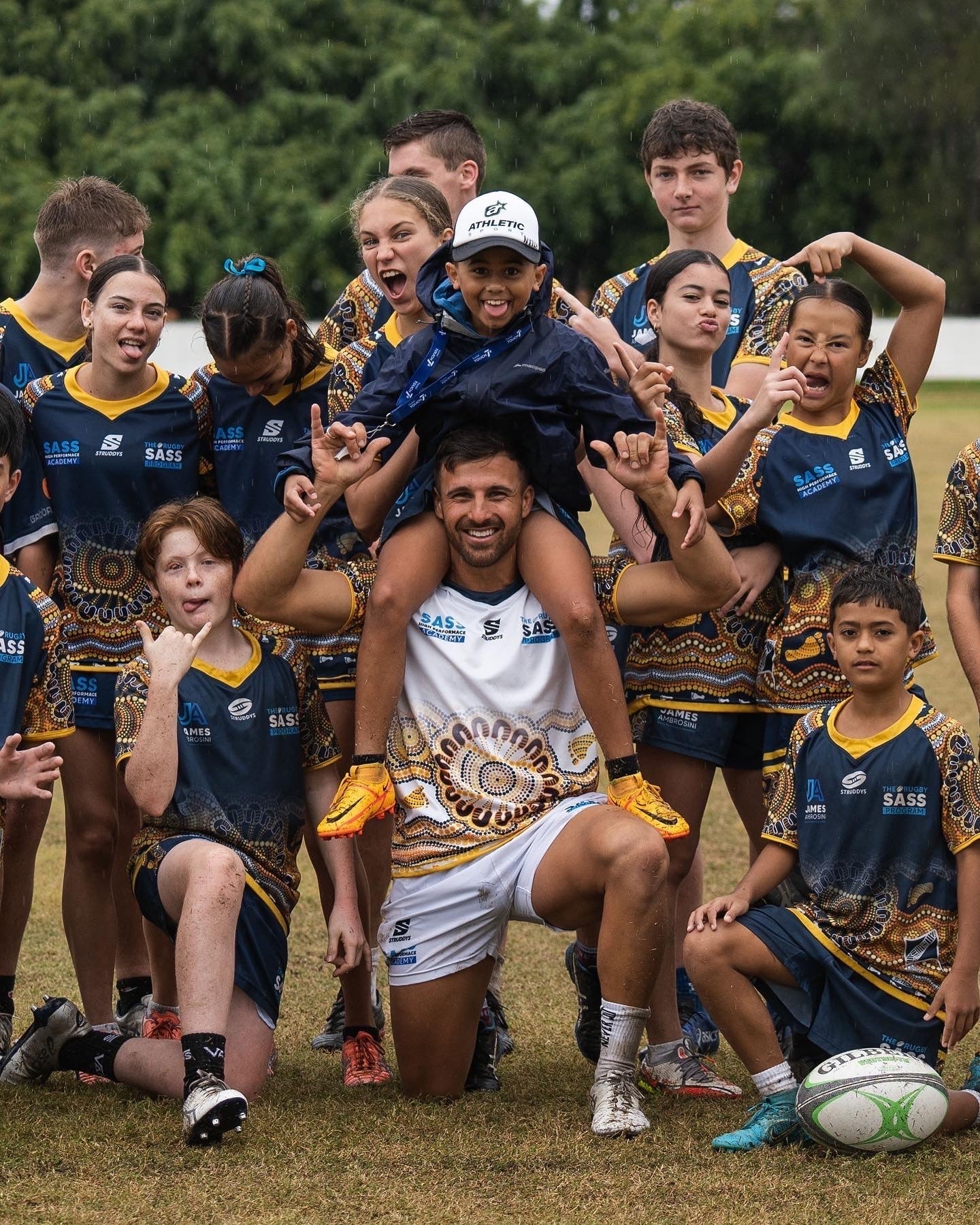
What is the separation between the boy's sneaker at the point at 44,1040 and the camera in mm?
4750

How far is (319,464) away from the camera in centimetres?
452

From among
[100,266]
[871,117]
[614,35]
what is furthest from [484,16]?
[100,266]

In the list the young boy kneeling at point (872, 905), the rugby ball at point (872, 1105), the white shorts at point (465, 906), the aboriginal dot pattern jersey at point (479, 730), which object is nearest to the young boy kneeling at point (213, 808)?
the white shorts at point (465, 906)

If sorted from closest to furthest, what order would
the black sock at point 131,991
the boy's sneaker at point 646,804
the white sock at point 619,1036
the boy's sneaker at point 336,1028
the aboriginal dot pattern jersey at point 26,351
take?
the white sock at point 619,1036, the boy's sneaker at point 646,804, the boy's sneaker at point 336,1028, the black sock at point 131,991, the aboriginal dot pattern jersey at point 26,351

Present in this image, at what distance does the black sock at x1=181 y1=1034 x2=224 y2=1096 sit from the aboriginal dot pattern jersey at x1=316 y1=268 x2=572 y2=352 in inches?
93.3

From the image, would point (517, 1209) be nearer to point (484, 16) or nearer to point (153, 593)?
point (153, 593)

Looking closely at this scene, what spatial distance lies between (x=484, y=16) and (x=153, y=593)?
38.6 metres

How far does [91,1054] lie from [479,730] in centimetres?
137

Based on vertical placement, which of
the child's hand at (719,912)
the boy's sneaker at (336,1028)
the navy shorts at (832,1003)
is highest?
the child's hand at (719,912)

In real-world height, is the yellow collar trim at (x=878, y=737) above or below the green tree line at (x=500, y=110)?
below

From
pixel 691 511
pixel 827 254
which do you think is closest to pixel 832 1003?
pixel 691 511

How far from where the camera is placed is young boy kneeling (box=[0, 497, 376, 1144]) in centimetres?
440

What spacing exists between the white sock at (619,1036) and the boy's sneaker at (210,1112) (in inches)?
34.9

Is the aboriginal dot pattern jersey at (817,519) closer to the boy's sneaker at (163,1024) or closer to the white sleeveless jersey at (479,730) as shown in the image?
the white sleeveless jersey at (479,730)
